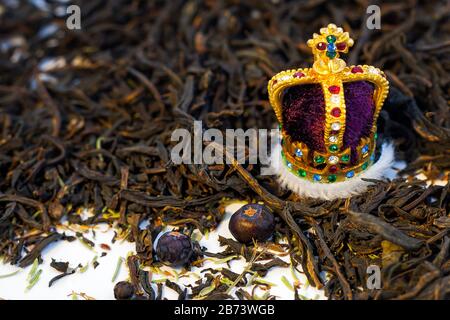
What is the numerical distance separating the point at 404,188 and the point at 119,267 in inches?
38.7

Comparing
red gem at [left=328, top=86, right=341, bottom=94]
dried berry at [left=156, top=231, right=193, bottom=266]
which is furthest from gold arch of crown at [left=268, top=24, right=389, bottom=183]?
dried berry at [left=156, top=231, right=193, bottom=266]

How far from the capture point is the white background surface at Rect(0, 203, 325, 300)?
179 cm

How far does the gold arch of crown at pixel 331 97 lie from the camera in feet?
6.22

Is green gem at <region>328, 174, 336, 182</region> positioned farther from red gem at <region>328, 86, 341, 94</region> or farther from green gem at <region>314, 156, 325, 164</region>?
red gem at <region>328, 86, 341, 94</region>

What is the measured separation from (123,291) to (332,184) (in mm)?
785

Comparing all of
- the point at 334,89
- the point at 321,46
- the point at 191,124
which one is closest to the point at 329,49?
the point at 321,46

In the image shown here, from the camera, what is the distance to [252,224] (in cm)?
188

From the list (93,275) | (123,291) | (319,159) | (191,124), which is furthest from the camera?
(191,124)

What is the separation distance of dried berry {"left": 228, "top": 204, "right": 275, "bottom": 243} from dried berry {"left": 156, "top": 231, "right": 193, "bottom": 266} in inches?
6.5

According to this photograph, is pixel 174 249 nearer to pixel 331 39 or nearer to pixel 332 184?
pixel 332 184

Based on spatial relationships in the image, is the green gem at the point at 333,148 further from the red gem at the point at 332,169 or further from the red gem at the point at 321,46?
the red gem at the point at 321,46

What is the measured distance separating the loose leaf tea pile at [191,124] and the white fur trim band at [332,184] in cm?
4

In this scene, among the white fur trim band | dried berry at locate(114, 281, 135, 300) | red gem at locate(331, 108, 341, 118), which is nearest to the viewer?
dried berry at locate(114, 281, 135, 300)

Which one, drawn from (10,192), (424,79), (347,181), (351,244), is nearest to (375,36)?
(424,79)
